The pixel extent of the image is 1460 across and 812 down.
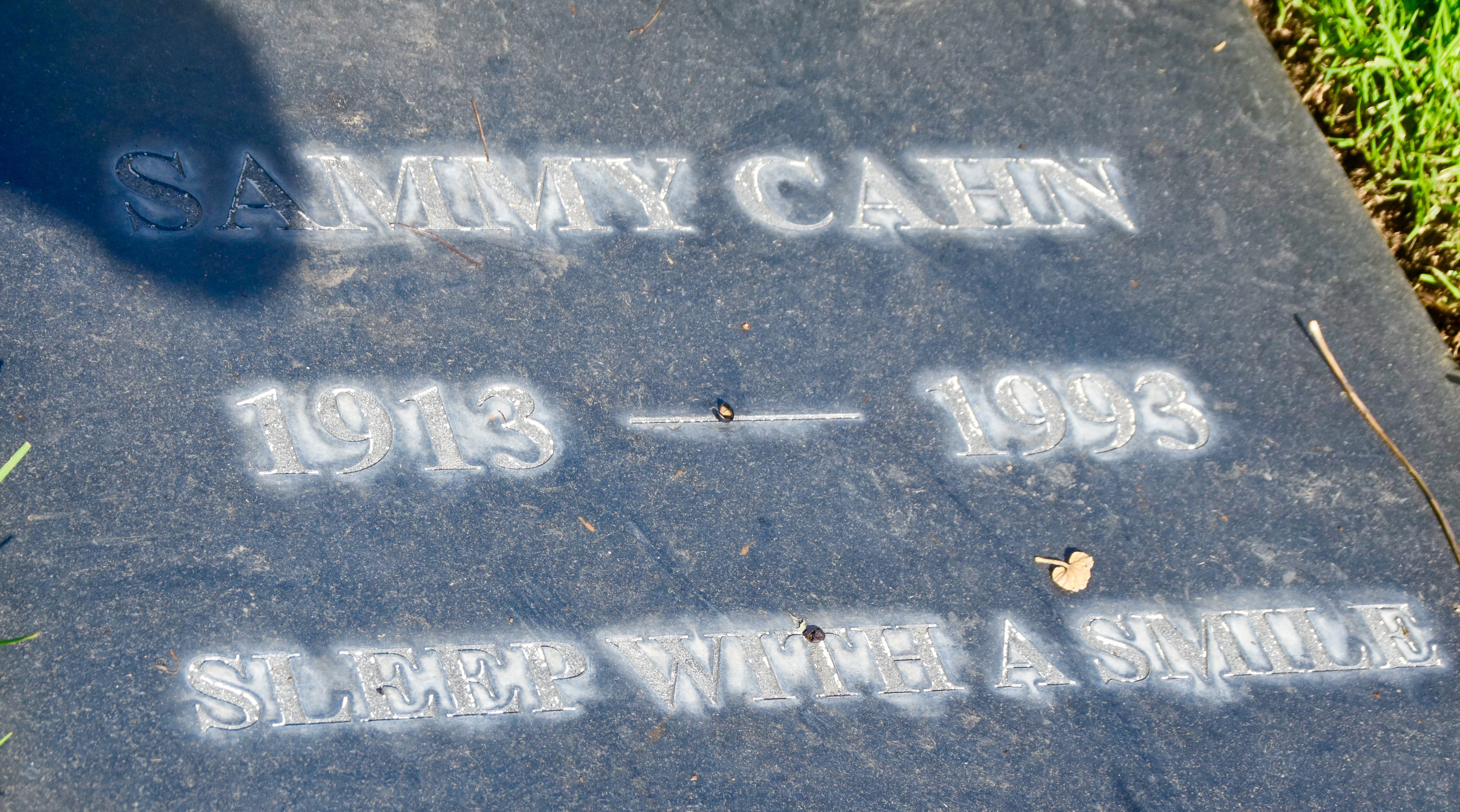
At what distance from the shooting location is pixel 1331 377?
106 inches

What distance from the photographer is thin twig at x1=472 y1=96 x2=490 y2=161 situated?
269 cm

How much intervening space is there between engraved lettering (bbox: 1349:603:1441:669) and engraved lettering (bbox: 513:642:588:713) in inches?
97.9

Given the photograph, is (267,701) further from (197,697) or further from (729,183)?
(729,183)

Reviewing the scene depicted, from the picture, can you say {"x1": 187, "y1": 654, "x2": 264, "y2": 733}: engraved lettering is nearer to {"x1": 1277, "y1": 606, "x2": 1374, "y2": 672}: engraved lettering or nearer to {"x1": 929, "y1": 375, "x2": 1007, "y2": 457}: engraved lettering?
{"x1": 929, "y1": 375, "x2": 1007, "y2": 457}: engraved lettering

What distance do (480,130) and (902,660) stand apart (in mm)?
2210

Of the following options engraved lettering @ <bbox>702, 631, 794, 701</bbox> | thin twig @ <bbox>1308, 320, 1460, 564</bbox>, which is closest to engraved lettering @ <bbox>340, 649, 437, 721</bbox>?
engraved lettering @ <bbox>702, 631, 794, 701</bbox>

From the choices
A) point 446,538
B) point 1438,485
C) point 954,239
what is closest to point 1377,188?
point 1438,485

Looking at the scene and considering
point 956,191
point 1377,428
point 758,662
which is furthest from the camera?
point 956,191

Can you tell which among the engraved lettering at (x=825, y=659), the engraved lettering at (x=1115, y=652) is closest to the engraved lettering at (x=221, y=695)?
the engraved lettering at (x=825, y=659)

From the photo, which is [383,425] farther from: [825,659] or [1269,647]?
[1269,647]

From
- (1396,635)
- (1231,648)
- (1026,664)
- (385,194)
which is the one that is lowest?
(1396,635)

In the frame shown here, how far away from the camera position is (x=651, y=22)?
280 centimetres

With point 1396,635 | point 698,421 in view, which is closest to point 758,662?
point 698,421

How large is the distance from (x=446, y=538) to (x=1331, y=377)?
2952 millimetres
